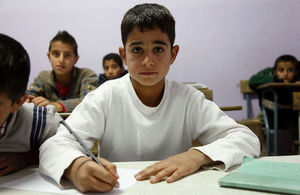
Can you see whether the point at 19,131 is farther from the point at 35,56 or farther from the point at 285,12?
the point at 285,12

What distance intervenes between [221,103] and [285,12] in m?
1.26

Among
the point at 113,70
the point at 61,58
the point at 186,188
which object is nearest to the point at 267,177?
the point at 186,188

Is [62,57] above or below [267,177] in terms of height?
above

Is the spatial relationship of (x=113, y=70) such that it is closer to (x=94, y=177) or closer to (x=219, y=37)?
(x=219, y=37)

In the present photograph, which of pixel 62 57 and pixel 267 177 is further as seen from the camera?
pixel 62 57

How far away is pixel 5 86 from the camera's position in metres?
0.57

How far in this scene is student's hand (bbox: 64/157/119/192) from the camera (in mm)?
516

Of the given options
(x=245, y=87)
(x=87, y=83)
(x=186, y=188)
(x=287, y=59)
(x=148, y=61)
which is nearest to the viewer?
(x=186, y=188)

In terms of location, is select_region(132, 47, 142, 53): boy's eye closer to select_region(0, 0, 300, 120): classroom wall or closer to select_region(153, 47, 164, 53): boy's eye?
select_region(153, 47, 164, 53): boy's eye

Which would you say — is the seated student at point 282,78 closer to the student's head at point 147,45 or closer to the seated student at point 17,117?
the student's head at point 147,45

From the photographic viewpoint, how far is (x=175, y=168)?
604 millimetres

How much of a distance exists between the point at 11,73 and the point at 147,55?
414mm

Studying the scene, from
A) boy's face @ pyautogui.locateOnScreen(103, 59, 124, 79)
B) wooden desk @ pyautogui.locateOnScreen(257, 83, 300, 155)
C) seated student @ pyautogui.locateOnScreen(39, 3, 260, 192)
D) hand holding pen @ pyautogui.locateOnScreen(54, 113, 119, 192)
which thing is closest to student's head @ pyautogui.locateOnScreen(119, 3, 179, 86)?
seated student @ pyautogui.locateOnScreen(39, 3, 260, 192)

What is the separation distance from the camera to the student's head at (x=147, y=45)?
887 mm
